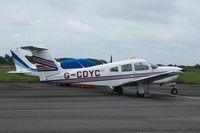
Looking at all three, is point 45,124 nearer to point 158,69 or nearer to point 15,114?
point 15,114

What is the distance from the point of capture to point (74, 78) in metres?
26.4

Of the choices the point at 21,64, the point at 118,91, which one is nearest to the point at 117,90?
the point at 118,91

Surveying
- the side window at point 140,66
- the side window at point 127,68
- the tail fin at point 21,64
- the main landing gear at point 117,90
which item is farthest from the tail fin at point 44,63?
the tail fin at point 21,64

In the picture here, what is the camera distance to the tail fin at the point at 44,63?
87.2 ft

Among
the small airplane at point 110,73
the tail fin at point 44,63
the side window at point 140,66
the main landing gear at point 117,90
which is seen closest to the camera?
the small airplane at point 110,73

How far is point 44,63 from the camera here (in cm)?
2686

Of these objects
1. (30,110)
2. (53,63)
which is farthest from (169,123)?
(53,63)

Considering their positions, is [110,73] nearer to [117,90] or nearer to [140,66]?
[117,90]

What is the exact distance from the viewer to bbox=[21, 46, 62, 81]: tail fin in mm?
26594

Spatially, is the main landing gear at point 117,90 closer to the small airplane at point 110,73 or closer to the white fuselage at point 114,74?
the small airplane at point 110,73

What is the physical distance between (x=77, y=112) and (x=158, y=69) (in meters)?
11.4

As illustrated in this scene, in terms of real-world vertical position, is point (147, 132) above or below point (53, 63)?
below

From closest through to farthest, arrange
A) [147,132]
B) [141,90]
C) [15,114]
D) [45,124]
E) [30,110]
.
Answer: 1. [147,132]
2. [45,124]
3. [15,114]
4. [30,110]
5. [141,90]

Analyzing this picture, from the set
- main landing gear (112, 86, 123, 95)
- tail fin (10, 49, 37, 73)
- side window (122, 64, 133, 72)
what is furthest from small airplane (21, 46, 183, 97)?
tail fin (10, 49, 37, 73)
